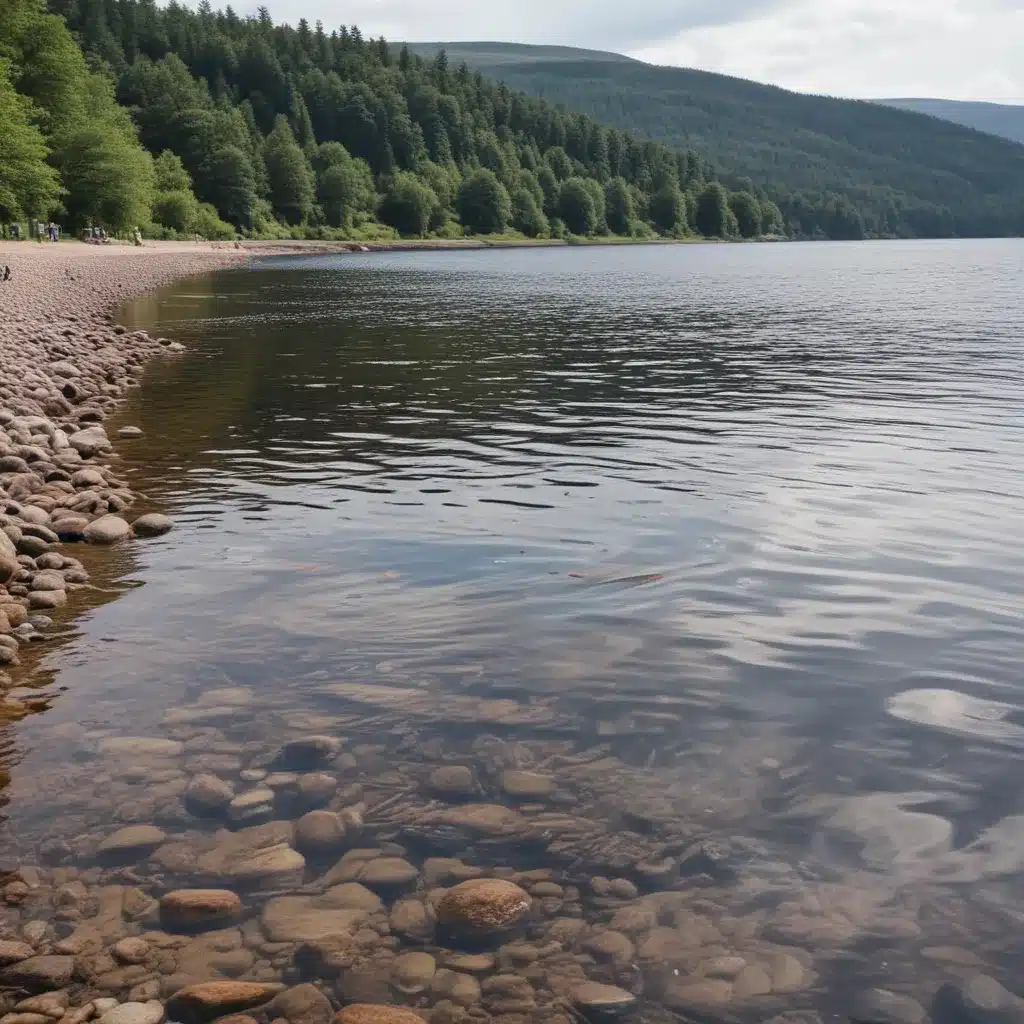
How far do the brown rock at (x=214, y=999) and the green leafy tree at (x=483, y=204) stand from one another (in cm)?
19807

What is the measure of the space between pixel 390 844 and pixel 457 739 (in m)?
1.24

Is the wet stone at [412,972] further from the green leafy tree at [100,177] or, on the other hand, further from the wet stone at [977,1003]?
the green leafy tree at [100,177]

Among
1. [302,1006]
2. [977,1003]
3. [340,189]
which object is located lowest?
[302,1006]

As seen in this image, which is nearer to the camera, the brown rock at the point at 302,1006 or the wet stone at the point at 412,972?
the brown rock at the point at 302,1006

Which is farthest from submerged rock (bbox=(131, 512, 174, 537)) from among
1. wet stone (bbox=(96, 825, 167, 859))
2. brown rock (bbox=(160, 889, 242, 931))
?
brown rock (bbox=(160, 889, 242, 931))

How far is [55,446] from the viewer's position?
1553 centimetres

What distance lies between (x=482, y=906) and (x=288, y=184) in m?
176

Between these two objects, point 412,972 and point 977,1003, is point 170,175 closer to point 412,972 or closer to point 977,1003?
point 412,972

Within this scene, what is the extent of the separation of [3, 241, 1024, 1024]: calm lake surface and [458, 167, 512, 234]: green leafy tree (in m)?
183

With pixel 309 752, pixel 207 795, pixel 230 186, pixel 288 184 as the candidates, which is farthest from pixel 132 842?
pixel 288 184

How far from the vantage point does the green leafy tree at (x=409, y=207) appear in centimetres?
18138

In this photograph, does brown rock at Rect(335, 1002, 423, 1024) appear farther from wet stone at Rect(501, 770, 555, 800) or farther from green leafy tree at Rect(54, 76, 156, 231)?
green leafy tree at Rect(54, 76, 156, 231)

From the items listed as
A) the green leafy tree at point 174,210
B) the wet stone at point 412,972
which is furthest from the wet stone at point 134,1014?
the green leafy tree at point 174,210

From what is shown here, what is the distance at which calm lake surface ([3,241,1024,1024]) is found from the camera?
17.3ft
